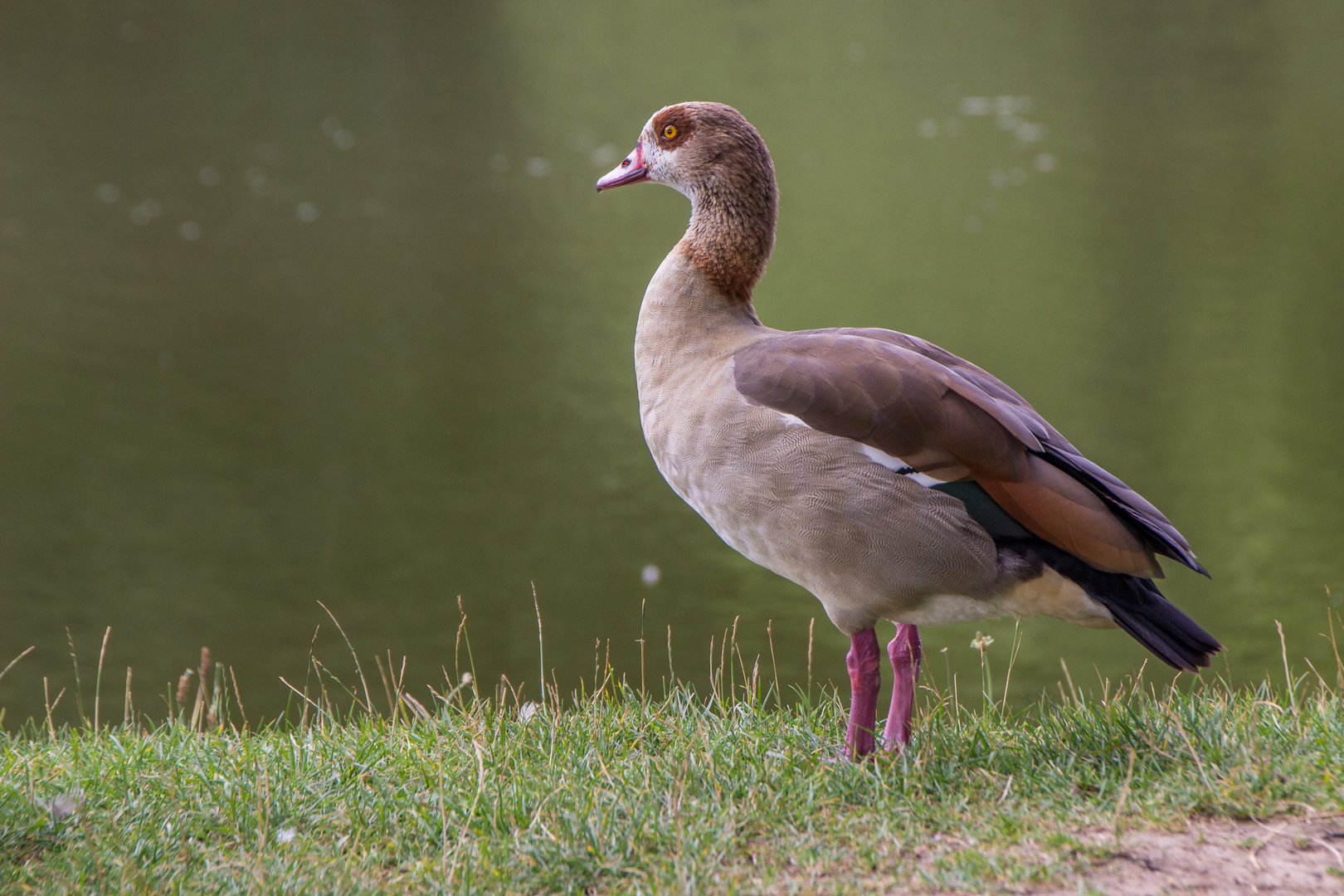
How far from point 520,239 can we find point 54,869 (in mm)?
20629

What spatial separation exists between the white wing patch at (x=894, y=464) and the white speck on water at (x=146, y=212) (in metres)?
22.5

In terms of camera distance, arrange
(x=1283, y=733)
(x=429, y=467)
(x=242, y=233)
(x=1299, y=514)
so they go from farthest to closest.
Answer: (x=242, y=233) → (x=429, y=467) → (x=1299, y=514) → (x=1283, y=733)

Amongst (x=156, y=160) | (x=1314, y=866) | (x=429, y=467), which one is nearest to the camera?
(x=1314, y=866)

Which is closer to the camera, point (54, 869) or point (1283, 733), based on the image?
point (54, 869)

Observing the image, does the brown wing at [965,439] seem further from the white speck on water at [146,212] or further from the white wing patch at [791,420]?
the white speck on water at [146,212]

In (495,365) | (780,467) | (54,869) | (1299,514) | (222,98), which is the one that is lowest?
(1299,514)

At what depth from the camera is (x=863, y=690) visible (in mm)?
3703

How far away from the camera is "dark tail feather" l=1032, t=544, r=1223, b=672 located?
133 inches

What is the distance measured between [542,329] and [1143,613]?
54.1 ft

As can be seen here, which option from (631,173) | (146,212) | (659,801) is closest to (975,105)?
(146,212)

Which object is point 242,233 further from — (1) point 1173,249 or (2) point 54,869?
(2) point 54,869

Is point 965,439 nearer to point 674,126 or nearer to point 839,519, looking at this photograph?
point 839,519

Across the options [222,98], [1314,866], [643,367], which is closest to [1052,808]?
[1314,866]

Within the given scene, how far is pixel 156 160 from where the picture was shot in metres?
27.1
